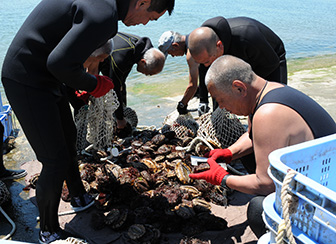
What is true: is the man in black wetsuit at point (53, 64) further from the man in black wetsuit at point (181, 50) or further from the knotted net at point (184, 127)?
the man in black wetsuit at point (181, 50)

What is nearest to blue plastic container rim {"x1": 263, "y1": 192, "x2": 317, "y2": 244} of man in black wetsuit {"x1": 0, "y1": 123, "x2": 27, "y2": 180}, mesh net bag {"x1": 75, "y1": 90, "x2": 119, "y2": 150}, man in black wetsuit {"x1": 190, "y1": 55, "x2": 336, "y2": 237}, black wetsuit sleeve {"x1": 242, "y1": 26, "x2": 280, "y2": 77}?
man in black wetsuit {"x1": 190, "y1": 55, "x2": 336, "y2": 237}

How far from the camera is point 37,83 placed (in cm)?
261

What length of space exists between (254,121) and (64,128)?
1.71 m

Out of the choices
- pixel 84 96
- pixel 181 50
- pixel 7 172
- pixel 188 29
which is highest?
pixel 181 50

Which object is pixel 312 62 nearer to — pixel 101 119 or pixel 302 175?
pixel 101 119

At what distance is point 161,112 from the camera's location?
22.1ft

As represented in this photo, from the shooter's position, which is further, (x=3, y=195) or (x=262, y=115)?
(x=3, y=195)

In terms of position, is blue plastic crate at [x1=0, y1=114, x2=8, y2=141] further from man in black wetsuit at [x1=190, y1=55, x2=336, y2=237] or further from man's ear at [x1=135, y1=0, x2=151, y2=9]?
man in black wetsuit at [x1=190, y1=55, x2=336, y2=237]

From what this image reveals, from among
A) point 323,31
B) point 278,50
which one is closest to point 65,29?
point 278,50

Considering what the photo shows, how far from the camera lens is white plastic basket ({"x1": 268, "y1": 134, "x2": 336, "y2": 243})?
1359mm

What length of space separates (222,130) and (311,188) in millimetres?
2863

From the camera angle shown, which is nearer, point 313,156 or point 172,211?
point 313,156

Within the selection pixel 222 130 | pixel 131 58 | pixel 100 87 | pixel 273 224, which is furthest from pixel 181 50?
pixel 273 224

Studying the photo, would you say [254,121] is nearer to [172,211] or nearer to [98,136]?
[172,211]
